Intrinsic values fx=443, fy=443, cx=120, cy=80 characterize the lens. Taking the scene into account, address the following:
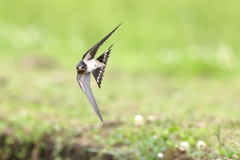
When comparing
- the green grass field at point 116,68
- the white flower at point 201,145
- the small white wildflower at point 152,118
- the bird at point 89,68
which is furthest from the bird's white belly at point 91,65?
the small white wildflower at point 152,118

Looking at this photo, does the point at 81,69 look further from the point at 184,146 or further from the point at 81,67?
the point at 184,146

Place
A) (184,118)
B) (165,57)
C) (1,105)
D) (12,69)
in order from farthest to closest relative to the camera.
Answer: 1. (165,57)
2. (12,69)
3. (1,105)
4. (184,118)

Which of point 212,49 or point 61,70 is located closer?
point 61,70

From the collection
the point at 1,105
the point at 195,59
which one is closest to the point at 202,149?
the point at 1,105

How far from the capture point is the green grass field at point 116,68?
3.44m

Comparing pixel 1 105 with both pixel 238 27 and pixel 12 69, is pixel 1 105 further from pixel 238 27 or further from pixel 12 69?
pixel 238 27

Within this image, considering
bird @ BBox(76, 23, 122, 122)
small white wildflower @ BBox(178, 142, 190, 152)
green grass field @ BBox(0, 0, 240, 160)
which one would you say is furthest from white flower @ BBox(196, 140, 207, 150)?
bird @ BBox(76, 23, 122, 122)

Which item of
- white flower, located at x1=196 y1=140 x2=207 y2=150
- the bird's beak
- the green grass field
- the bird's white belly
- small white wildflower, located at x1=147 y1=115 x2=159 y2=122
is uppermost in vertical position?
the green grass field

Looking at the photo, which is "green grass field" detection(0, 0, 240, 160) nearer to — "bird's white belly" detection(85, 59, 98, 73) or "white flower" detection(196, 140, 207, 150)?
"white flower" detection(196, 140, 207, 150)

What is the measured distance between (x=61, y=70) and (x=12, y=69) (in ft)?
2.42

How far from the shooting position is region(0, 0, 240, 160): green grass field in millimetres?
3437

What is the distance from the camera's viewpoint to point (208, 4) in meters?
7.41

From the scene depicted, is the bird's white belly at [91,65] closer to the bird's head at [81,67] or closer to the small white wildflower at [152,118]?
the bird's head at [81,67]

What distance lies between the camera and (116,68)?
690cm
